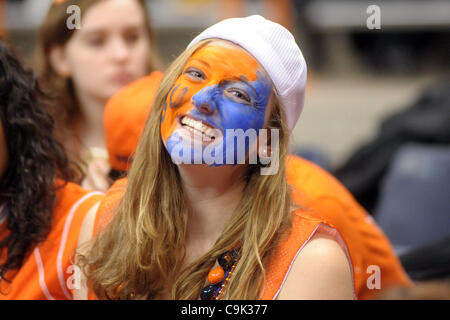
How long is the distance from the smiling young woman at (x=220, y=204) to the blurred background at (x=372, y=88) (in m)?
1.74

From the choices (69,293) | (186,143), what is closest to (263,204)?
(186,143)

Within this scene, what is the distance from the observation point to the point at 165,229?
1.72 metres

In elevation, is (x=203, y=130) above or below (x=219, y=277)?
above

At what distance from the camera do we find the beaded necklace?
1654 mm

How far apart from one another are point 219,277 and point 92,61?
135 centimetres

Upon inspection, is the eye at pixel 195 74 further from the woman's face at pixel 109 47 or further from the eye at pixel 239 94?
the woman's face at pixel 109 47

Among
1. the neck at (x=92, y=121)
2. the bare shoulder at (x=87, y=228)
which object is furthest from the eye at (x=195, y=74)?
the neck at (x=92, y=121)

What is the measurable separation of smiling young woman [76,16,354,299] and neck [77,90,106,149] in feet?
3.68

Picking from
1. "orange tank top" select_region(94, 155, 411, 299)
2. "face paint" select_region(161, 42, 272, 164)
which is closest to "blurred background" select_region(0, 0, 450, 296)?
"orange tank top" select_region(94, 155, 411, 299)

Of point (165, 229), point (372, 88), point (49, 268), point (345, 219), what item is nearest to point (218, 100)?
point (165, 229)

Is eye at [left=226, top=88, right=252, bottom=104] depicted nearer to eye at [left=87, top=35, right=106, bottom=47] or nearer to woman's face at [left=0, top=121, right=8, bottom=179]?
woman's face at [left=0, top=121, right=8, bottom=179]

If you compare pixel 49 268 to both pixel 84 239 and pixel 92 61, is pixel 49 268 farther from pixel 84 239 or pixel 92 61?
pixel 92 61

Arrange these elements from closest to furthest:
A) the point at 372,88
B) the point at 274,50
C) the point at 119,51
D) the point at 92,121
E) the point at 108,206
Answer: the point at 274,50
the point at 108,206
the point at 119,51
the point at 92,121
the point at 372,88

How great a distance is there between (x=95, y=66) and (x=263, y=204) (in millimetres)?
1295
